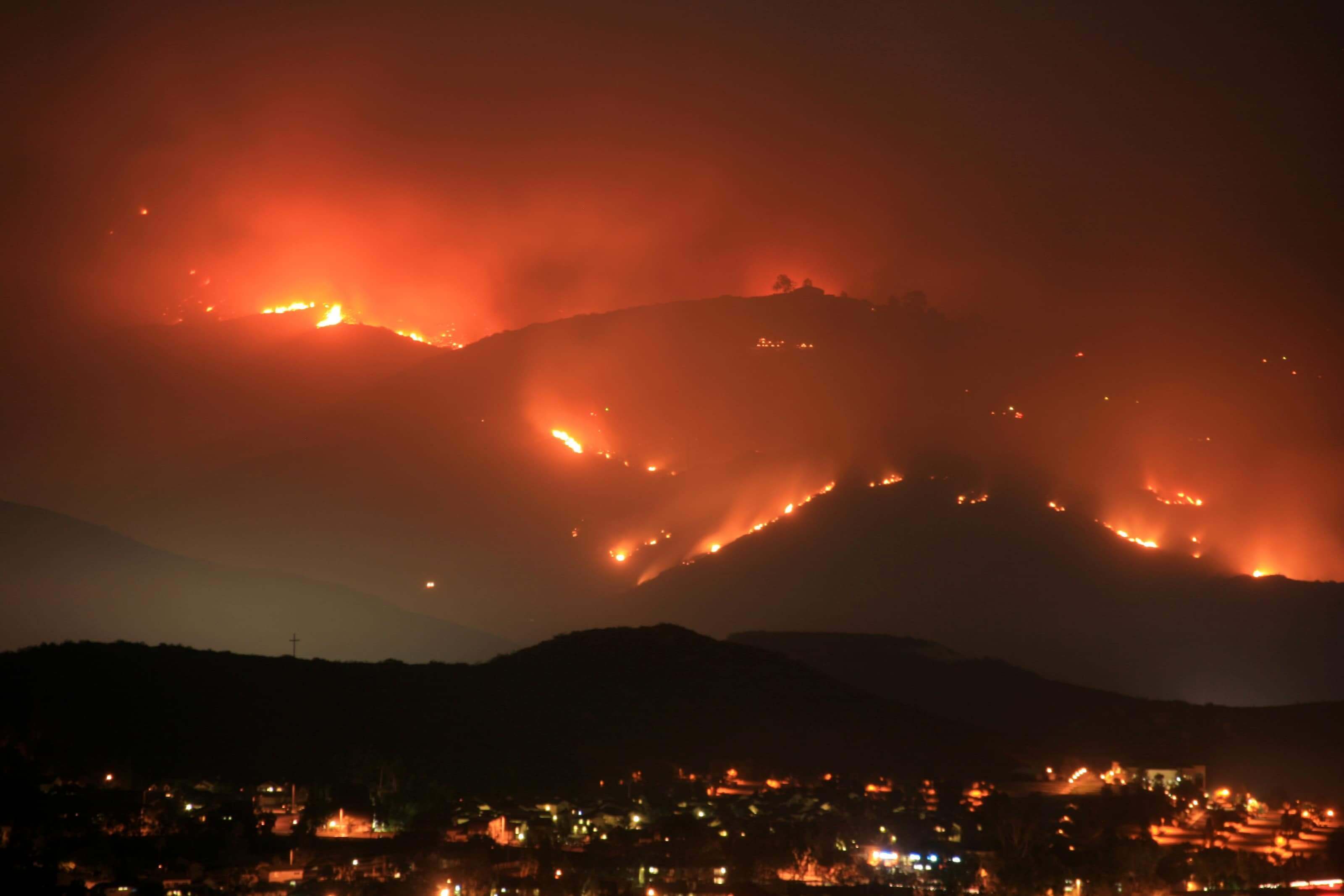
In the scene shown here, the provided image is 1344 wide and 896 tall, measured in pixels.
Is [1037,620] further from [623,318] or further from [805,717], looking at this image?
[623,318]

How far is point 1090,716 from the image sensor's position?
5794cm

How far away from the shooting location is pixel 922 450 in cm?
8912

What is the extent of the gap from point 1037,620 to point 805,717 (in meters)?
26.1

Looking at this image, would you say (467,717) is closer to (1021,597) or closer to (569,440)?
(1021,597)

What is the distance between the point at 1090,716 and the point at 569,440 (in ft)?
150

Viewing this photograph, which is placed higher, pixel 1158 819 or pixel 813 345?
pixel 813 345

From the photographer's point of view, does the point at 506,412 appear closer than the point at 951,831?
No

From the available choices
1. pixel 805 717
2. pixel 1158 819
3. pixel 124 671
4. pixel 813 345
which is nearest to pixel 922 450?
pixel 813 345

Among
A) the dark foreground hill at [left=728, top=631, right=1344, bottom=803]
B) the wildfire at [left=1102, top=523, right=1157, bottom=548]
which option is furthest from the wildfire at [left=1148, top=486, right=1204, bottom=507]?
the dark foreground hill at [left=728, top=631, right=1344, bottom=803]

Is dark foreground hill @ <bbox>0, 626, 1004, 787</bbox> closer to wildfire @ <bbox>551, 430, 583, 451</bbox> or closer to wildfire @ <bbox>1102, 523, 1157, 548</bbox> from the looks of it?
wildfire @ <bbox>1102, 523, 1157, 548</bbox>

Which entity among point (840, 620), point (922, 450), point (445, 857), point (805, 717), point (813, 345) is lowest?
point (445, 857)

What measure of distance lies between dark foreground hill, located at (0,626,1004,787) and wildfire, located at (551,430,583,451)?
111ft

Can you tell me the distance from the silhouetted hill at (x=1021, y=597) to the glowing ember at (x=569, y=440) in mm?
14960

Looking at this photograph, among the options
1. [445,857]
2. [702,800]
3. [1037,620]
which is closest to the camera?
[445,857]
